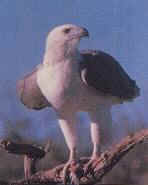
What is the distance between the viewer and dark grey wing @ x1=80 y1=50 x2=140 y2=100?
1316 millimetres

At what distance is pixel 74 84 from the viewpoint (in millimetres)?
1276

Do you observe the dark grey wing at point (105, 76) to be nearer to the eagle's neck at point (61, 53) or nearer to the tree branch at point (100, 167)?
the eagle's neck at point (61, 53)

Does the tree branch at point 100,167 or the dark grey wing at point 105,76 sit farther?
the dark grey wing at point 105,76

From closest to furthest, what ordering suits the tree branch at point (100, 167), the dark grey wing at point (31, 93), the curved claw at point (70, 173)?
the tree branch at point (100, 167), the curved claw at point (70, 173), the dark grey wing at point (31, 93)

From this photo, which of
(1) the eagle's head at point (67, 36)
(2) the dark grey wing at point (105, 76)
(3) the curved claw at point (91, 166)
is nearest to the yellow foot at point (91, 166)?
(3) the curved claw at point (91, 166)

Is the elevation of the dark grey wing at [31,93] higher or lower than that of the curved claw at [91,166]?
higher

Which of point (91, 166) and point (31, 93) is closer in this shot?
point (91, 166)

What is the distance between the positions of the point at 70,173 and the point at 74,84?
281mm

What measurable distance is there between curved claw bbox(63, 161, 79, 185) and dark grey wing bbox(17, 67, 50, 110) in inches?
8.8

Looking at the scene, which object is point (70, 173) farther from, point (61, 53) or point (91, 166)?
point (61, 53)

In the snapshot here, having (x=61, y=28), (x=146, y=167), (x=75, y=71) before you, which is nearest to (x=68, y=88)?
(x=75, y=71)

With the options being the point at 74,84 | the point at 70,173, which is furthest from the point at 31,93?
the point at 70,173

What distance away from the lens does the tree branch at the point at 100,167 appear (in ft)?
3.69

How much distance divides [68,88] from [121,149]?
0.26 meters
